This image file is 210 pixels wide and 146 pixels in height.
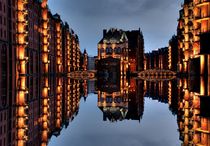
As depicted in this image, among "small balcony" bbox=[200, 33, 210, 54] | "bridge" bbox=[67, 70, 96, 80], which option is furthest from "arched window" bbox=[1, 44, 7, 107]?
"bridge" bbox=[67, 70, 96, 80]

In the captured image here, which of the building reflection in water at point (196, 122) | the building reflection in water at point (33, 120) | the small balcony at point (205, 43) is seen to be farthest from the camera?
the small balcony at point (205, 43)

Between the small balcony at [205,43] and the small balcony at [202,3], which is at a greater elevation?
the small balcony at [202,3]

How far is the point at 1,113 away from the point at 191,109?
70.1 ft

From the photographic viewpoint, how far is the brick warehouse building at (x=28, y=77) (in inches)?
1571

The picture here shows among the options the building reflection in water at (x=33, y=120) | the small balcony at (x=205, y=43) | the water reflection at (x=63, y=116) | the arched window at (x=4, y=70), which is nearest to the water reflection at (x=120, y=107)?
the water reflection at (x=63, y=116)

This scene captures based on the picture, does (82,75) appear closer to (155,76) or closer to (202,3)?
(155,76)

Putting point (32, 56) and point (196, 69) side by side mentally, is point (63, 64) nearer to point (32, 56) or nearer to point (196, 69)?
point (32, 56)

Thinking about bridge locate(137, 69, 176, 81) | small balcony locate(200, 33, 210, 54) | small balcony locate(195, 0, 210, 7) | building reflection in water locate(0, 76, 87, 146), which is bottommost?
building reflection in water locate(0, 76, 87, 146)

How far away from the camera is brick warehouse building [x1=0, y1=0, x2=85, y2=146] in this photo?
39906mm

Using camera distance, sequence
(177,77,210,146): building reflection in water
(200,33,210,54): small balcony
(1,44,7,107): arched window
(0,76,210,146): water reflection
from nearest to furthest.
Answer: (177,77,210,146): building reflection in water
(0,76,210,146): water reflection
(1,44,7,107): arched window
(200,33,210,54): small balcony

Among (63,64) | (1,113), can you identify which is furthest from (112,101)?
(63,64)

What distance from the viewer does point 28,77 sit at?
93.8 m

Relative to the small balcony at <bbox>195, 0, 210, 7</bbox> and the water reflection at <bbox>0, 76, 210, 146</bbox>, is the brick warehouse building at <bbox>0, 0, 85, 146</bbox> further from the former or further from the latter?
the small balcony at <bbox>195, 0, 210, 7</bbox>

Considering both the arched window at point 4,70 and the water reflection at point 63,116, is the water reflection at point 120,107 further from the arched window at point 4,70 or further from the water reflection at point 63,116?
the arched window at point 4,70
